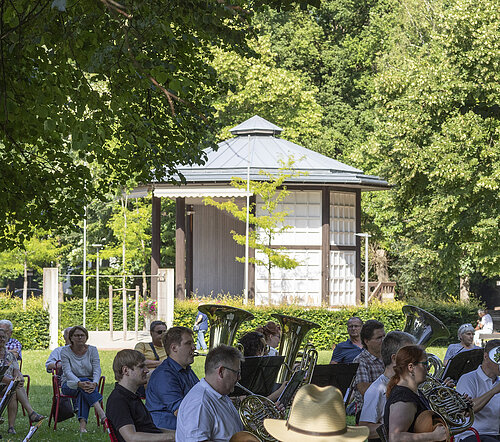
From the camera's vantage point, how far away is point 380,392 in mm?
6770

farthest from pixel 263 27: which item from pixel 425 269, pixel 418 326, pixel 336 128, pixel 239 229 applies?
pixel 418 326

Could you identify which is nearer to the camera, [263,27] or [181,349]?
[181,349]

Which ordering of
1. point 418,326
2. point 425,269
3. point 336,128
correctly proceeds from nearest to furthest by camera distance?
point 418,326
point 425,269
point 336,128

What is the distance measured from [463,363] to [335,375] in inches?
51.2

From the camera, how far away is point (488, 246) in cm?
2938

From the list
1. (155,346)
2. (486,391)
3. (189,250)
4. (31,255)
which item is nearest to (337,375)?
(486,391)

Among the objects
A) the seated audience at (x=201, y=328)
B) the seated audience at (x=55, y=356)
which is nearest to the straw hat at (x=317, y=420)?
the seated audience at (x=55, y=356)

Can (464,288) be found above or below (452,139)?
below

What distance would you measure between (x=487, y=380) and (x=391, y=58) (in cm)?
3832

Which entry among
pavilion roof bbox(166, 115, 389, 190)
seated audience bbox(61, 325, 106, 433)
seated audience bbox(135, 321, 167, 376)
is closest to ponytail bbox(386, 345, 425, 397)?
seated audience bbox(135, 321, 167, 376)

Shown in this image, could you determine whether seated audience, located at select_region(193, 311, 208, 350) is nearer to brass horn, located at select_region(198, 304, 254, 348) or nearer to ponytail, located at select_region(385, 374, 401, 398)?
brass horn, located at select_region(198, 304, 254, 348)

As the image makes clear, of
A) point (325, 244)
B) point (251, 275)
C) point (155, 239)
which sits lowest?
point (251, 275)

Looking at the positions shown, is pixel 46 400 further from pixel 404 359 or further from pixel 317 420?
pixel 317 420

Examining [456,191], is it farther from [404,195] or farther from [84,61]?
[84,61]
